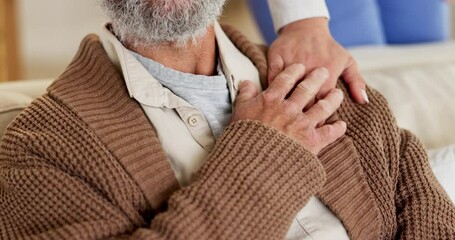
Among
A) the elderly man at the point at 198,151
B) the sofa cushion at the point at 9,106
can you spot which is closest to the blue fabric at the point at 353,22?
the elderly man at the point at 198,151

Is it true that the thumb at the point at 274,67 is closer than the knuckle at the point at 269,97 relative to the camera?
No

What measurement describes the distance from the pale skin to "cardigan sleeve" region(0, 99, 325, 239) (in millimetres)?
53

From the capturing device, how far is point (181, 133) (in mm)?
934

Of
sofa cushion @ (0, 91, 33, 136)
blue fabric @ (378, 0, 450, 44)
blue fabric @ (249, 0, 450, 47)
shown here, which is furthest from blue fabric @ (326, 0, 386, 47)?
sofa cushion @ (0, 91, 33, 136)

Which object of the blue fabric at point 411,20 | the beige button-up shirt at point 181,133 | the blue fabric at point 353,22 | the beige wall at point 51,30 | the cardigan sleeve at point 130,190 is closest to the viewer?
the cardigan sleeve at point 130,190

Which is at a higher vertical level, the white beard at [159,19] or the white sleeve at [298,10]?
the white beard at [159,19]

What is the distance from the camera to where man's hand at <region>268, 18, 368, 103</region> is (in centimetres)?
105

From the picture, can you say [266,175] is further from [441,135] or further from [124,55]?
[441,135]

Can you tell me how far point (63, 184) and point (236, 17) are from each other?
173 cm

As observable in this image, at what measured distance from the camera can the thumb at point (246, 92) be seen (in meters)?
0.97

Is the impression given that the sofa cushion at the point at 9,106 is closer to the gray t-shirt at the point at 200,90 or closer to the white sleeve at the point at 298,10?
the gray t-shirt at the point at 200,90

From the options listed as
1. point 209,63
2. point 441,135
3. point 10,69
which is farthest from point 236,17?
point 209,63

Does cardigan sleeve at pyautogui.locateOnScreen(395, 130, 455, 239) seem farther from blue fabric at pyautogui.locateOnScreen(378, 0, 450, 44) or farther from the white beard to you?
blue fabric at pyautogui.locateOnScreen(378, 0, 450, 44)

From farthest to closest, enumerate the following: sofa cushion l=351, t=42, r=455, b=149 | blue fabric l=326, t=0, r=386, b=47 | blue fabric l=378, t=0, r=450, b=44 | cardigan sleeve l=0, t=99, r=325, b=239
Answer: blue fabric l=378, t=0, r=450, b=44 < blue fabric l=326, t=0, r=386, b=47 < sofa cushion l=351, t=42, r=455, b=149 < cardigan sleeve l=0, t=99, r=325, b=239
